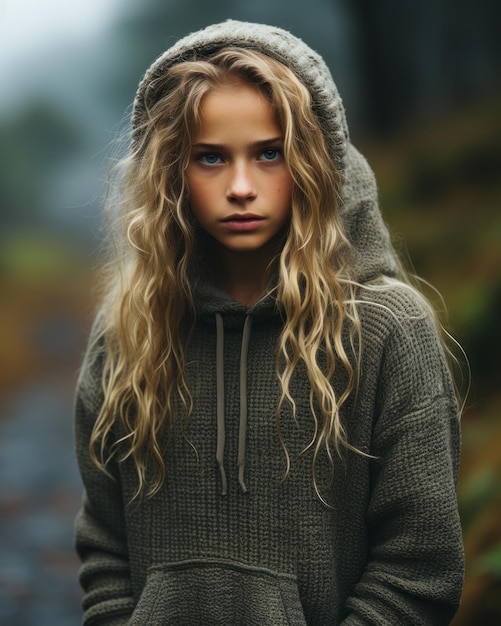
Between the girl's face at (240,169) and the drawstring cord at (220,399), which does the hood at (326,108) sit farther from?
the drawstring cord at (220,399)

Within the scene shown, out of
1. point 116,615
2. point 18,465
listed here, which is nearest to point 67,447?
point 18,465

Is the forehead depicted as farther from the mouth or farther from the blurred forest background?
the blurred forest background

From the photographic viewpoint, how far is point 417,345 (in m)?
1.89

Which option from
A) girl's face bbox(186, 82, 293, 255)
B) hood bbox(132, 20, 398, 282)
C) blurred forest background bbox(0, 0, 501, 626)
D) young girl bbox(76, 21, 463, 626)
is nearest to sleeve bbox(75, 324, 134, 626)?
young girl bbox(76, 21, 463, 626)

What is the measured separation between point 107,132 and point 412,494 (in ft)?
15.5

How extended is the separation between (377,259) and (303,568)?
2.23ft

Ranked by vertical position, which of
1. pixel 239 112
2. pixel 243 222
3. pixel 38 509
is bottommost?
pixel 38 509

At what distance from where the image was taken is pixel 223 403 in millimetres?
1970

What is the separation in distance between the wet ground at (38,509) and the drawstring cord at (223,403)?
2449mm

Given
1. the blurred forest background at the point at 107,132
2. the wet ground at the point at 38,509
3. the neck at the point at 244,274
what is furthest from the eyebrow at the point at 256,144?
the blurred forest background at the point at 107,132

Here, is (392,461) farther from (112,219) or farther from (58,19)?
(58,19)

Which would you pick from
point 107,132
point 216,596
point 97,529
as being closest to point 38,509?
point 107,132

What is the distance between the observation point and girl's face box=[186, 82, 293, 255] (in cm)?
183

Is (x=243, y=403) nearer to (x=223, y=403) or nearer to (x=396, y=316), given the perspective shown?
(x=223, y=403)
